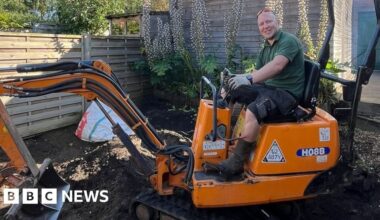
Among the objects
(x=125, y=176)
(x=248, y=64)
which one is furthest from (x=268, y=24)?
(x=248, y=64)

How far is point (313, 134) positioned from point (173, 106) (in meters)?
5.05

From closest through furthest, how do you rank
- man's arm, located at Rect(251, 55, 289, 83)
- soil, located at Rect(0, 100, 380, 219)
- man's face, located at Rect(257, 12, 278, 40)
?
man's arm, located at Rect(251, 55, 289, 83)
man's face, located at Rect(257, 12, 278, 40)
soil, located at Rect(0, 100, 380, 219)

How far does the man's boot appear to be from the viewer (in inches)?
126

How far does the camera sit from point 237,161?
3.21m

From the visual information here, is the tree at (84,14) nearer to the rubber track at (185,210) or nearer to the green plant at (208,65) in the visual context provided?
the green plant at (208,65)

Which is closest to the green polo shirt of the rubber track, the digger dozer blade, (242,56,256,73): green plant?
the rubber track

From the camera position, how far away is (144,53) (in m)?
8.59

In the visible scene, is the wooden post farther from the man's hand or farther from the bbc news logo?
the man's hand

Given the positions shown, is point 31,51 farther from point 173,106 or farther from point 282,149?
point 282,149

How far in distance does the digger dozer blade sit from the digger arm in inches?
7.7

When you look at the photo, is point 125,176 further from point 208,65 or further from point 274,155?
point 208,65

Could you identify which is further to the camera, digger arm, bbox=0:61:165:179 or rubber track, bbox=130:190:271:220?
rubber track, bbox=130:190:271:220

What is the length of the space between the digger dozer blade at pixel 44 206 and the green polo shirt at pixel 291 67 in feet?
6.84

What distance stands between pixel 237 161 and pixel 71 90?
144 centimetres
